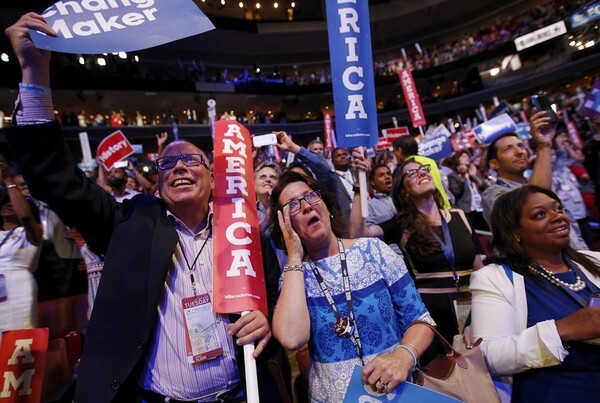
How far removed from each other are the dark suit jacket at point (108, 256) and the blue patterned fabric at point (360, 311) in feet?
0.91

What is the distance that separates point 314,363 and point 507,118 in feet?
13.9

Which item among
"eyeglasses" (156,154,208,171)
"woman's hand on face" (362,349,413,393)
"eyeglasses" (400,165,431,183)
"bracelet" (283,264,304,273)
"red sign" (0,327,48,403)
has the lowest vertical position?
"red sign" (0,327,48,403)

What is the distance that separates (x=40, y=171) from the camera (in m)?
1.24

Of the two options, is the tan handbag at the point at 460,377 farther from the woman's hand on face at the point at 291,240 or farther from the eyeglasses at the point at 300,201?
the eyeglasses at the point at 300,201

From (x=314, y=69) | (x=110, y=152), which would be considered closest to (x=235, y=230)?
(x=110, y=152)

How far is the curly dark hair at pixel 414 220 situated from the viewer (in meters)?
2.37

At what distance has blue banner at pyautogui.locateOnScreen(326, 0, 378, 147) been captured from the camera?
1996 millimetres

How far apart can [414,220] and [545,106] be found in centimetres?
136


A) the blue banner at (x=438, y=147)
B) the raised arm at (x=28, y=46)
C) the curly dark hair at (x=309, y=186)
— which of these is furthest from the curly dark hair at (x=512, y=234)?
the blue banner at (x=438, y=147)

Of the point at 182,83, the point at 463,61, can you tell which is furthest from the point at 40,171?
the point at 463,61

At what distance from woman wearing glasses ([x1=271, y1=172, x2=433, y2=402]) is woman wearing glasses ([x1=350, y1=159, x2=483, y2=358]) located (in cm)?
→ 67

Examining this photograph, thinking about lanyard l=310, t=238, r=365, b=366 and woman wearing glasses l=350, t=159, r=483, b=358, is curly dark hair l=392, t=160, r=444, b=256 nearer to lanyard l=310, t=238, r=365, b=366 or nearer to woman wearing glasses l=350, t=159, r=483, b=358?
woman wearing glasses l=350, t=159, r=483, b=358

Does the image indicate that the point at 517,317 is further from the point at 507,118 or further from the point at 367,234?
the point at 507,118

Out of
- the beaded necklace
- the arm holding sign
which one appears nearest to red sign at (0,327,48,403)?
the arm holding sign
